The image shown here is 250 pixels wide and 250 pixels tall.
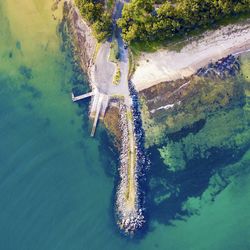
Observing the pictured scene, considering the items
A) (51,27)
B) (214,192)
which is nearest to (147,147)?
(214,192)

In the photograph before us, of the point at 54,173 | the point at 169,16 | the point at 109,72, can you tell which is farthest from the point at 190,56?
the point at 54,173

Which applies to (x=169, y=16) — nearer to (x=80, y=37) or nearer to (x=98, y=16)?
(x=98, y=16)

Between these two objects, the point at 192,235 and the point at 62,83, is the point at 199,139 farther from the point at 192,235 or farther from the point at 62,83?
the point at 62,83

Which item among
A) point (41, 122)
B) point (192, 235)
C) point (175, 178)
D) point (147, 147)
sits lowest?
point (192, 235)

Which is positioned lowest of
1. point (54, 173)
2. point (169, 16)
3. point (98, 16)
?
point (54, 173)

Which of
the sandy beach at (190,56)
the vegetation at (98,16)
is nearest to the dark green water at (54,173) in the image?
the vegetation at (98,16)

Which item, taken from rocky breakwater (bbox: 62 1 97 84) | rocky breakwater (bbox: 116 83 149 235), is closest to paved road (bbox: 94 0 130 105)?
rocky breakwater (bbox: 62 1 97 84)
